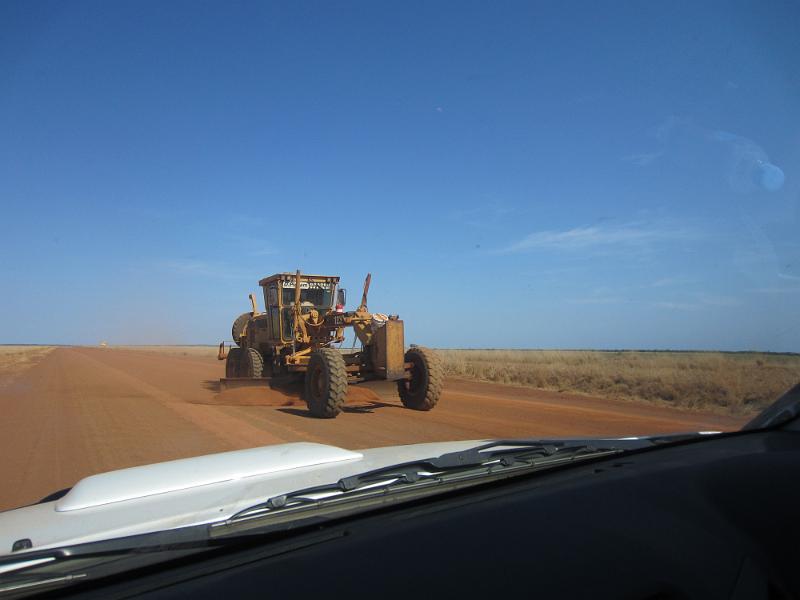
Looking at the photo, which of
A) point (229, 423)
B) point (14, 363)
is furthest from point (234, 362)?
point (14, 363)

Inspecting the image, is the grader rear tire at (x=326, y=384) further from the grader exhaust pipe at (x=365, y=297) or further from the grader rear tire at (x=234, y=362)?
the grader rear tire at (x=234, y=362)

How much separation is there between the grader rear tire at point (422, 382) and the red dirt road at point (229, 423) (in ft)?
0.89

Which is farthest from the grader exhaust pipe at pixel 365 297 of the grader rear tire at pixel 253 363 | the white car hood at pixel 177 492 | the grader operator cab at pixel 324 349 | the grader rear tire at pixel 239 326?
the white car hood at pixel 177 492

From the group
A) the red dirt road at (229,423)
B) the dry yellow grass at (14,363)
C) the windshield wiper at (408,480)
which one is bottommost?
the red dirt road at (229,423)

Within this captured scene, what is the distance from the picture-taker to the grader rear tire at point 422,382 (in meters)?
11.5

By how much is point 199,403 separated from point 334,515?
11672mm

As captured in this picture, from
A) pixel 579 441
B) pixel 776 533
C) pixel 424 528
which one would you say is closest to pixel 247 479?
pixel 424 528

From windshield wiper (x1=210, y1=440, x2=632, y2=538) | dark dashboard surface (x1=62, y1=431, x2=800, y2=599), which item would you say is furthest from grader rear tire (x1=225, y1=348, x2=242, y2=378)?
dark dashboard surface (x1=62, y1=431, x2=800, y2=599)

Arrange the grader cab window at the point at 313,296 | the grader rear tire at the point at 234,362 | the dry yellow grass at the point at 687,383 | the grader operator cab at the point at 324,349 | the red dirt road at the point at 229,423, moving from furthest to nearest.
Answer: the grader rear tire at the point at 234,362
the grader cab window at the point at 313,296
the dry yellow grass at the point at 687,383
the grader operator cab at the point at 324,349
the red dirt road at the point at 229,423

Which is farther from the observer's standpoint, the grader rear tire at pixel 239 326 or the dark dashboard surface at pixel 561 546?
the grader rear tire at pixel 239 326

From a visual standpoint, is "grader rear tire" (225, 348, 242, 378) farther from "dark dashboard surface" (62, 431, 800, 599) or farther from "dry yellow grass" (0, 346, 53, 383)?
"dark dashboard surface" (62, 431, 800, 599)

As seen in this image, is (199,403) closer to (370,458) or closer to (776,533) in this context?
(370,458)

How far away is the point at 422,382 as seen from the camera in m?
11.7

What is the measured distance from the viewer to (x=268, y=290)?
1502 centimetres
